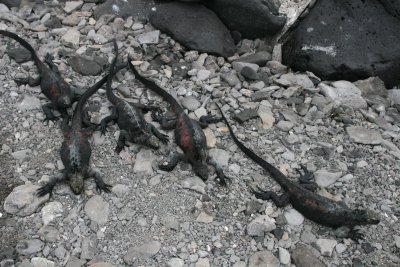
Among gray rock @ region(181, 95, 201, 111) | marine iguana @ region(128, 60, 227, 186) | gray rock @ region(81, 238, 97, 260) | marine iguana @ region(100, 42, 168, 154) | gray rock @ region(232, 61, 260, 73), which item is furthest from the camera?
gray rock @ region(232, 61, 260, 73)

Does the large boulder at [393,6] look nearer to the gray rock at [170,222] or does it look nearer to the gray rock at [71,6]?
the gray rock at [170,222]

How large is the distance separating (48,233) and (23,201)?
1.62ft

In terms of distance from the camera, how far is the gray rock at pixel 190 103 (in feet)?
20.7

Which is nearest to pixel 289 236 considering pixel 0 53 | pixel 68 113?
pixel 68 113

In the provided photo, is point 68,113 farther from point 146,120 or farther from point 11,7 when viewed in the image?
point 11,7

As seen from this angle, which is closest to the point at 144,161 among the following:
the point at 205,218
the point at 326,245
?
the point at 205,218

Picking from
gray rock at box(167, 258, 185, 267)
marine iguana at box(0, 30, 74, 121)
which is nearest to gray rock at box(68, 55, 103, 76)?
marine iguana at box(0, 30, 74, 121)

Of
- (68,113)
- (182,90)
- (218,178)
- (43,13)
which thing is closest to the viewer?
(218,178)

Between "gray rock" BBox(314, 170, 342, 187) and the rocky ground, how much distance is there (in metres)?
0.01

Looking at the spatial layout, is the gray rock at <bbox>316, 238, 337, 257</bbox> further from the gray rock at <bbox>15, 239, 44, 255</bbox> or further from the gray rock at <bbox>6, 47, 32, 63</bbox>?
the gray rock at <bbox>6, 47, 32, 63</bbox>

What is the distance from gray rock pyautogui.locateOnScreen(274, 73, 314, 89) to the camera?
6673mm

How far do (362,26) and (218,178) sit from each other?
11.1 feet

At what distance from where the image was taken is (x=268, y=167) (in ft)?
17.9

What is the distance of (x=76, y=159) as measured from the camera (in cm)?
518
